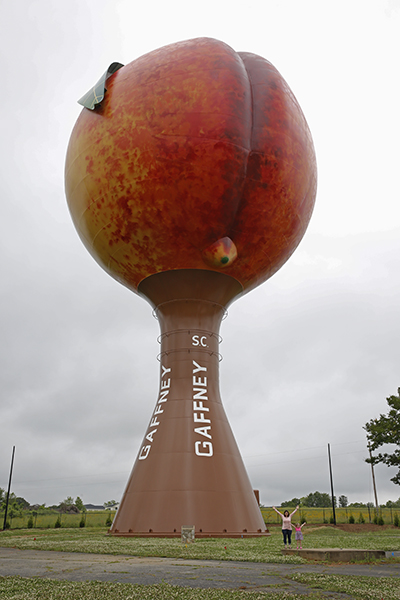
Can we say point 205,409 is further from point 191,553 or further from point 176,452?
point 191,553

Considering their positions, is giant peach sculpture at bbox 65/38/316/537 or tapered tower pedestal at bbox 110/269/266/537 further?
giant peach sculpture at bbox 65/38/316/537

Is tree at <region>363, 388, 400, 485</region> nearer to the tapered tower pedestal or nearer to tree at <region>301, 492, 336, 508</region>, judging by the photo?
the tapered tower pedestal

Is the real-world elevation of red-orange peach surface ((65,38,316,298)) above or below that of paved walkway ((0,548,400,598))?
above

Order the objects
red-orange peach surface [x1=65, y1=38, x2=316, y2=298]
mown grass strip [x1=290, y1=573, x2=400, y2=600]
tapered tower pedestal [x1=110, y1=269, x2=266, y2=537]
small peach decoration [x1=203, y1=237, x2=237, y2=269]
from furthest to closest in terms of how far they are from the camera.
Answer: small peach decoration [x1=203, y1=237, x2=237, y2=269]
red-orange peach surface [x1=65, y1=38, x2=316, y2=298]
tapered tower pedestal [x1=110, y1=269, x2=266, y2=537]
mown grass strip [x1=290, y1=573, x2=400, y2=600]

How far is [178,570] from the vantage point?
247 inches

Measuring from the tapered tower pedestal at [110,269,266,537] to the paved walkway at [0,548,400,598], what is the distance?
5.08m

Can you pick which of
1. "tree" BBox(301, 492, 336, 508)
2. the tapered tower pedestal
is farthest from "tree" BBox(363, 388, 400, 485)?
"tree" BBox(301, 492, 336, 508)

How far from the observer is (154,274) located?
15305 millimetres

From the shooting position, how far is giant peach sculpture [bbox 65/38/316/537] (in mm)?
13375

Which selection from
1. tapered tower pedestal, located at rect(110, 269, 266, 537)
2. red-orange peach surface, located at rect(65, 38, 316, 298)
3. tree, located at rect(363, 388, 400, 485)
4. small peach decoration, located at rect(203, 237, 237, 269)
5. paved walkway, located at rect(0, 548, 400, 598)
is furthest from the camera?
tree, located at rect(363, 388, 400, 485)

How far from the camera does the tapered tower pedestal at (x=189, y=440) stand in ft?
A: 42.2

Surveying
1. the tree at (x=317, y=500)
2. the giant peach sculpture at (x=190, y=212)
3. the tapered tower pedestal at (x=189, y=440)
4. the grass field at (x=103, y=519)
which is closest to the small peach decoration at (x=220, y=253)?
the giant peach sculpture at (x=190, y=212)

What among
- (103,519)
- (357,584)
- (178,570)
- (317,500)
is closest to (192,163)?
(178,570)

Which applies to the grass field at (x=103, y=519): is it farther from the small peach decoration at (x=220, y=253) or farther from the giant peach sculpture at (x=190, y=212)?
the small peach decoration at (x=220, y=253)
